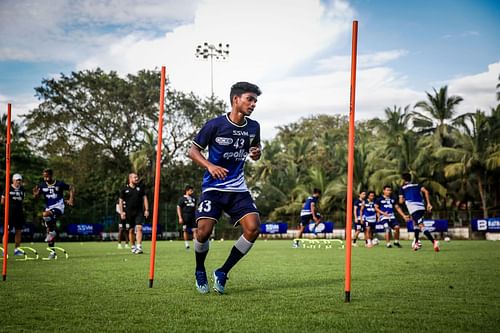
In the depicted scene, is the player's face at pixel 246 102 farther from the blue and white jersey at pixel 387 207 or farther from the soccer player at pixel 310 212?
the soccer player at pixel 310 212

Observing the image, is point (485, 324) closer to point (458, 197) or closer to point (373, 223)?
point (373, 223)

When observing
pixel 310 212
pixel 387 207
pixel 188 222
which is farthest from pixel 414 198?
pixel 188 222

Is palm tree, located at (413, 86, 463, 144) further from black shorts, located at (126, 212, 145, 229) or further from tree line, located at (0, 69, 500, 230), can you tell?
black shorts, located at (126, 212, 145, 229)

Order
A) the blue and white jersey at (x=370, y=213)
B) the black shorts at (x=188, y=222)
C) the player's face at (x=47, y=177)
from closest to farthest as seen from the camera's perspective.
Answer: the player's face at (x=47, y=177), the black shorts at (x=188, y=222), the blue and white jersey at (x=370, y=213)

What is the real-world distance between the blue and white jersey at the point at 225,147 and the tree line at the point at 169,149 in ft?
113

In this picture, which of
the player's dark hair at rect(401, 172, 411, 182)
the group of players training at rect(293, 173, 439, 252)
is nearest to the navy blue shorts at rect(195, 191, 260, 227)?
the group of players training at rect(293, 173, 439, 252)

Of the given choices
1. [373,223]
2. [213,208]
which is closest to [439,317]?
[213,208]

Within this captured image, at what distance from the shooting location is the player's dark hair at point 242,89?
706 cm

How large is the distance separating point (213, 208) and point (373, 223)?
16.9 metres

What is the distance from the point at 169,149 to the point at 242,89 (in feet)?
134

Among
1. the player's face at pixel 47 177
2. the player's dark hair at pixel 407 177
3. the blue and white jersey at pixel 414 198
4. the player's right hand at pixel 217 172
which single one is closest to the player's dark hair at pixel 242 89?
the player's right hand at pixel 217 172

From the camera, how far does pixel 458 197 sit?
43.8m

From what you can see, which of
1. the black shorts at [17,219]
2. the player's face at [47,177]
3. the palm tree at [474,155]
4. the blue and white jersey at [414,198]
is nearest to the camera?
the player's face at [47,177]

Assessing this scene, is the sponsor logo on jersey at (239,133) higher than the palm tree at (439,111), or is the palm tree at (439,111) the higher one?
the palm tree at (439,111)
